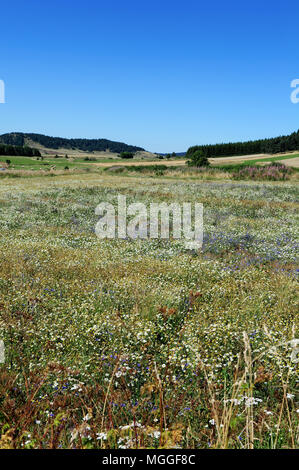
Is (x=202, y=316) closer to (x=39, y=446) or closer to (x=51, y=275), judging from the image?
(x=39, y=446)

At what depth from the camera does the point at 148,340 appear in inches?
217

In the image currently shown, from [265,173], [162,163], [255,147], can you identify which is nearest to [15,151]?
[162,163]

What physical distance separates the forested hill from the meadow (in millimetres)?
115947

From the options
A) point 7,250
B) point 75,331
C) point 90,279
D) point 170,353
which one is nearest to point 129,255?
point 90,279

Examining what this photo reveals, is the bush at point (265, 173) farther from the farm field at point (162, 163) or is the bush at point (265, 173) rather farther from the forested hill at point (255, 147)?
the forested hill at point (255, 147)

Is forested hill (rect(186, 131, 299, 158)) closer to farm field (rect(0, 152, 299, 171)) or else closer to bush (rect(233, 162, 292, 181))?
farm field (rect(0, 152, 299, 171))

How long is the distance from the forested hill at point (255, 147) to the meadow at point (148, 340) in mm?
115947

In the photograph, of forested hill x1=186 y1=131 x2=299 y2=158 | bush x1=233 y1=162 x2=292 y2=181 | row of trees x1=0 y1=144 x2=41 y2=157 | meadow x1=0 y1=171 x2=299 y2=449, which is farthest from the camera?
row of trees x1=0 y1=144 x2=41 y2=157

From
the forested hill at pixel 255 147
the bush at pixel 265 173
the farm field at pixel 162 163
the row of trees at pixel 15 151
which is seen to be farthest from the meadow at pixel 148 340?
the row of trees at pixel 15 151

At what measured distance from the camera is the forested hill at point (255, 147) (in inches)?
4742

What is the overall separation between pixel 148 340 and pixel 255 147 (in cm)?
14389

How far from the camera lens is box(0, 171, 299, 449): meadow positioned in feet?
10.6

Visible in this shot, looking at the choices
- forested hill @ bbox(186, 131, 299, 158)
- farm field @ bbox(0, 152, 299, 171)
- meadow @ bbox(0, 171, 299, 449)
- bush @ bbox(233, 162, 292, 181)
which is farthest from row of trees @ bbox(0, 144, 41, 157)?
meadow @ bbox(0, 171, 299, 449)

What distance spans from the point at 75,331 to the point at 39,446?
108 inches
